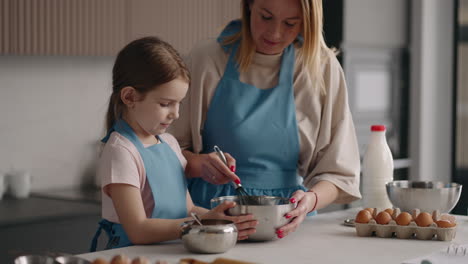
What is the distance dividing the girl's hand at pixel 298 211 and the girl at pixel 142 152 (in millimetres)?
233

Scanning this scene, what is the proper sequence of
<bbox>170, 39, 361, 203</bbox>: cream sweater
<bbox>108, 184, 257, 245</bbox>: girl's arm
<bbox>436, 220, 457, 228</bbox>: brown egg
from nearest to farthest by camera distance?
<bbox>108, 184, 257, 245</bbox>: girl's arm → <bbox>436, 220, 457, 228</bbox>: brown egg → <bbox>170, 39, 361, 203</bbox>: cream sweater

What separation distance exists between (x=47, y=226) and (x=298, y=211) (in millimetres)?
1303

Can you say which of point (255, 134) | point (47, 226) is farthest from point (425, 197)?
point (47, 226)

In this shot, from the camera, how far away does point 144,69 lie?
1706 mm

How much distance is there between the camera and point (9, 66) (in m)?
3.18

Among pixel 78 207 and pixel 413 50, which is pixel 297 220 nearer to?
pixel 78 207

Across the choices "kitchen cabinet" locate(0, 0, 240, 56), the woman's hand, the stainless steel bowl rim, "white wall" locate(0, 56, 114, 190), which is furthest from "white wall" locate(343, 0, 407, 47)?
the woman's hand

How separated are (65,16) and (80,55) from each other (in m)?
0.25

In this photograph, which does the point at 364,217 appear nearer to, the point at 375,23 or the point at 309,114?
the point at 309,114

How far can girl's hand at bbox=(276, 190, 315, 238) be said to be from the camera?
1622 millimetres

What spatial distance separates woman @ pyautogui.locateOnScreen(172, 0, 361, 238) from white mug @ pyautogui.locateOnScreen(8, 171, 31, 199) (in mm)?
1308

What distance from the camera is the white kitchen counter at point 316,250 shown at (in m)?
1.47

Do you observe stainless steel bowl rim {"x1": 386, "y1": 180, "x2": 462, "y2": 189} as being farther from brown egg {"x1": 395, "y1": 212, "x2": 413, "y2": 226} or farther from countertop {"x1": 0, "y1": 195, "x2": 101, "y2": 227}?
countertop {"x1": 0, "y1": 195, "x2": 101, "y2": 227}

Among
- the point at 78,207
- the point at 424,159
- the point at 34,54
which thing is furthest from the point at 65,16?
the point at 424,159
